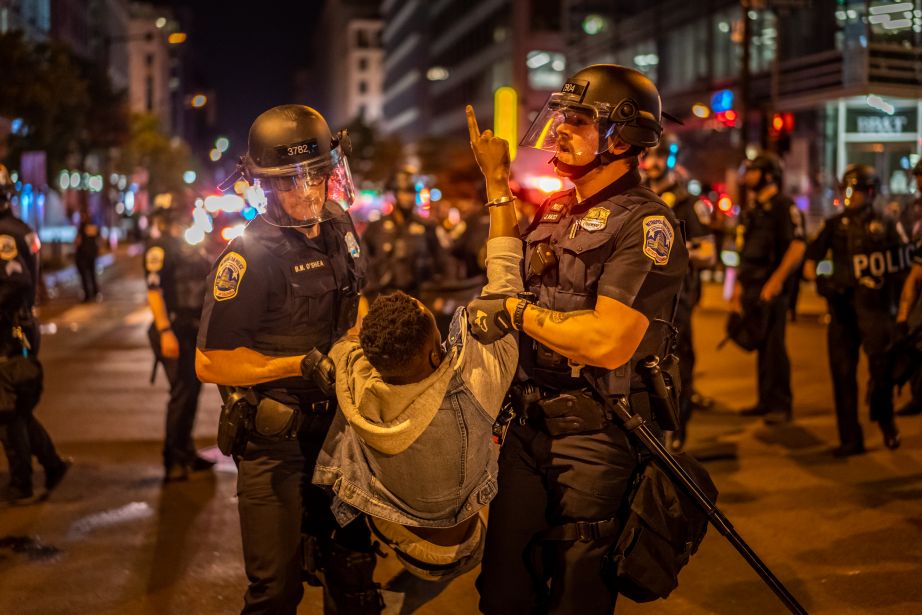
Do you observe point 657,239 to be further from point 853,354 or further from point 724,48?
point 724,48

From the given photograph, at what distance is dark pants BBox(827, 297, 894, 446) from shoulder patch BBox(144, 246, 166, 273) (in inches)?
182

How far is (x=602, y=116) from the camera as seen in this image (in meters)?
3.43

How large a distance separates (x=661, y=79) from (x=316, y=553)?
4391 cm

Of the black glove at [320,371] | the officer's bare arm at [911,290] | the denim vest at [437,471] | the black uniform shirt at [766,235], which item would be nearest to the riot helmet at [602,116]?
the denim vest at [437,471]

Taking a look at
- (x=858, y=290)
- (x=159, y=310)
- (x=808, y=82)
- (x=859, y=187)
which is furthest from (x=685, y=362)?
(x=808, y=82)

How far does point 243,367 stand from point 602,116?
149 centimetres

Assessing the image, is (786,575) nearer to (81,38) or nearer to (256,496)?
(256,496)

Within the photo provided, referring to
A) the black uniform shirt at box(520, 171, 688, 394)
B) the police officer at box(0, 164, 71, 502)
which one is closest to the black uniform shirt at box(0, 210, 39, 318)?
the police officer at box(0, 164, 71, 502)

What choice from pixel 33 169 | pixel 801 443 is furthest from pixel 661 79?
pixel 801 443

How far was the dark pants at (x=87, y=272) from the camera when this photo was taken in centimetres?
2105

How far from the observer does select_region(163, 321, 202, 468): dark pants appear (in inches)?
281

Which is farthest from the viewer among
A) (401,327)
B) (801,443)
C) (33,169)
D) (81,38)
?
(81,38)

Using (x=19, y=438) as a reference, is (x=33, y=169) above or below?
above

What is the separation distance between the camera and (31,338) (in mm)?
6500
